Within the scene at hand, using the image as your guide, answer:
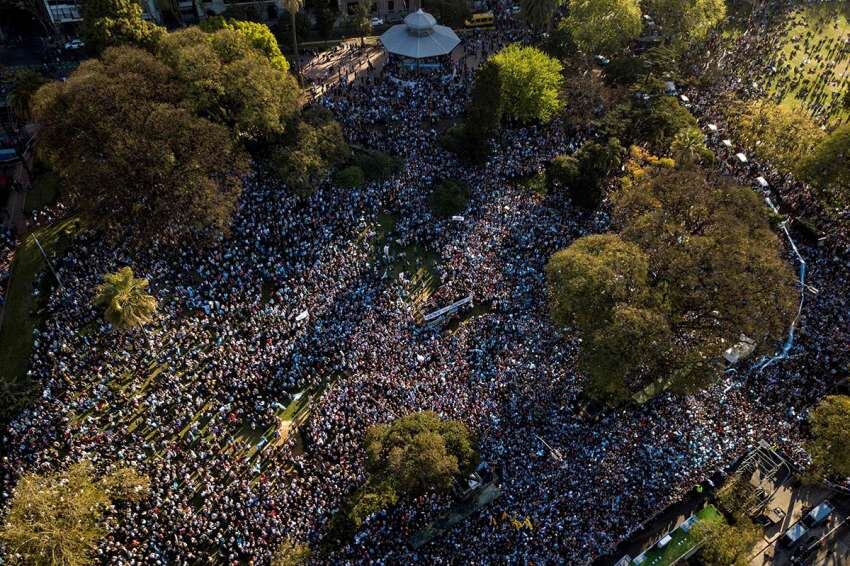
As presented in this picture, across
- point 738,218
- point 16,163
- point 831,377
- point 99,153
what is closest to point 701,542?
point 831,377

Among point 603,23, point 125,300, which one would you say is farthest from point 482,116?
point 125,300

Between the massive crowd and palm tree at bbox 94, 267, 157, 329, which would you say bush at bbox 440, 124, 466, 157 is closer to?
the massive crowd

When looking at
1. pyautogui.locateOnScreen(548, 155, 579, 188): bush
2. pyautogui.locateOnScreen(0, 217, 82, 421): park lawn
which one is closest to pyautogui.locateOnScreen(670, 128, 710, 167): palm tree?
pyautogui.locateOnScreen(548, 155, 579, 188): bush

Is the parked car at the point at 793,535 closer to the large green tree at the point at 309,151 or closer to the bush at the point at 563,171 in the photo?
the bush at the point at 563,171

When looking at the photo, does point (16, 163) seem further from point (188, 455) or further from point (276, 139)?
point (188, 455)

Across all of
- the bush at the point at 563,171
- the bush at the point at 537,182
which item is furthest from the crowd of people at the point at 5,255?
the bush at the point at 563,171
